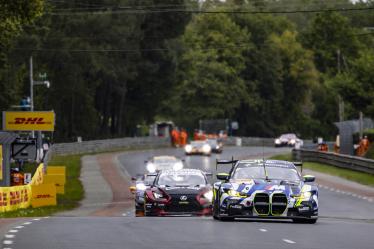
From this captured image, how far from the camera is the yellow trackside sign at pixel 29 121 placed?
159ft

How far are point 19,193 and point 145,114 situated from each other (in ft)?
265

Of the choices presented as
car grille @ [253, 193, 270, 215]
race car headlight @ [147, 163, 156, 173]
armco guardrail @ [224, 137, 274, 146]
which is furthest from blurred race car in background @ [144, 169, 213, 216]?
armco guardrail @ [224, 137, 274, 146]

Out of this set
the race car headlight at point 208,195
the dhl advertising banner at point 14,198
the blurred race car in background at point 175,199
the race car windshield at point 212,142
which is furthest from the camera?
the race car windshield at point 212,142

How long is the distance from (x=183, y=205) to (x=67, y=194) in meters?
23.6

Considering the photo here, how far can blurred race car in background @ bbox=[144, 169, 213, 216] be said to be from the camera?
2662cm

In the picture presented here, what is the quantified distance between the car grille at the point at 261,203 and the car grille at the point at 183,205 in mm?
5123

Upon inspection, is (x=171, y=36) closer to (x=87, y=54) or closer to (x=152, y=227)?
(x=87, y=54)

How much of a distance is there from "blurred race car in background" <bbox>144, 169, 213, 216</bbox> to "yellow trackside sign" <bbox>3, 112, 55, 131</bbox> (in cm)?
2166

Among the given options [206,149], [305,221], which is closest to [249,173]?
[305,221]

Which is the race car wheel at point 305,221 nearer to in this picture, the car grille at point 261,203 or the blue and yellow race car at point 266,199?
the blue and yellow race car at point 266,199

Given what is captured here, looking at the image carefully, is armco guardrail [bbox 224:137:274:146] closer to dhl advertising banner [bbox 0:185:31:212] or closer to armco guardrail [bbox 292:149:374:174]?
armco guardrail [bbox 292:149:374:174]

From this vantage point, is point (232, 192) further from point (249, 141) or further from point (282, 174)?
point (249, 141)

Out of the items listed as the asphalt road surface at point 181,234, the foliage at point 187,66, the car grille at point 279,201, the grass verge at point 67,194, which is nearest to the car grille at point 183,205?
the asphalt road surface at point 181,234

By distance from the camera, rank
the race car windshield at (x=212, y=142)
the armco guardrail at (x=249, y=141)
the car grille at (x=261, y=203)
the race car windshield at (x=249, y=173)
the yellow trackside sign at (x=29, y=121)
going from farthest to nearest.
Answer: the armco guardrail at (x=249, y=141)
the race car windshield at (x=212, y=142)
the yellow trackside sign at (x=29, y=121)
the race car windshield at (x=249, y=173)
the car grille at (x=261, y=203)
